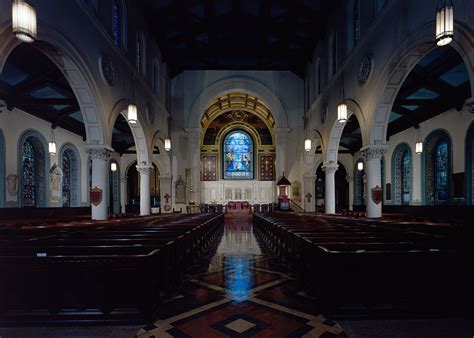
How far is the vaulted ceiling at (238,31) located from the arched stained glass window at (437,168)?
7.62 meters

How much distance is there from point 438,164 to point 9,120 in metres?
18.9

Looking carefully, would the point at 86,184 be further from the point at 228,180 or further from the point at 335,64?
the point at 335,64

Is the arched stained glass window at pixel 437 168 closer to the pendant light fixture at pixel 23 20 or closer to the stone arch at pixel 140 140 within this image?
the stone arch at pixel 140 140

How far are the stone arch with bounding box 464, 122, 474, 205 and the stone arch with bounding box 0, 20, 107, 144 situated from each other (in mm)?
13531

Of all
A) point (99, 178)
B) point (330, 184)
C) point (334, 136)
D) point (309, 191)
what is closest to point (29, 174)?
point (99, 178)

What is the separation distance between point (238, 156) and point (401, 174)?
1412 cm

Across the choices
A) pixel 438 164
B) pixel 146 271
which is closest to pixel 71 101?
pixel 146 271

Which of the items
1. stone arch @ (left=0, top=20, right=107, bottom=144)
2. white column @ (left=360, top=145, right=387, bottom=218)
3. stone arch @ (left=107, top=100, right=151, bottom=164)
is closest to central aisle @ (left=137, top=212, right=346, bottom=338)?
stone arch @ (left=0, top=20, right=107, bottom=144)

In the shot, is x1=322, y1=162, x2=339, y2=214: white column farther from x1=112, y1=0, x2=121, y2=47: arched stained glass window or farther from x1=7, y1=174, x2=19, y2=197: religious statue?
x1=7, y1=174, x2=19, y2=197: religious statue

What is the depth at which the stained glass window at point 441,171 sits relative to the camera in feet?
44.3

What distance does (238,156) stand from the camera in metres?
27.6

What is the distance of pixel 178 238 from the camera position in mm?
4633

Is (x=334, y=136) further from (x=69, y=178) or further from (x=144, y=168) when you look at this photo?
(x=69, y=178)

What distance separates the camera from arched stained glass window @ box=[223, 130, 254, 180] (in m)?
27.4
